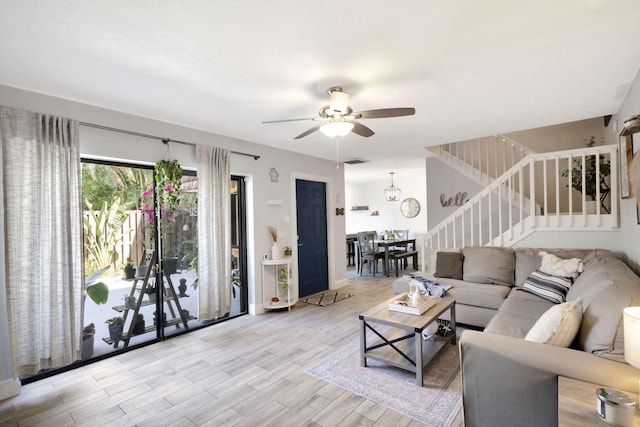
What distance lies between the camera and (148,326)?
3596 mm

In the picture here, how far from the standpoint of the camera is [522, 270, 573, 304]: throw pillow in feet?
9.99

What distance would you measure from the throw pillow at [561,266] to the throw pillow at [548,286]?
2.2 inches

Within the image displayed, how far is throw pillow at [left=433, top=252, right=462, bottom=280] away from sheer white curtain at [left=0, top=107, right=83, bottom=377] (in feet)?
13.6

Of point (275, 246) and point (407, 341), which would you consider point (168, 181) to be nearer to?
point (275, 246)

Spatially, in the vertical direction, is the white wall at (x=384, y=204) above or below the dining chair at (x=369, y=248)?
above

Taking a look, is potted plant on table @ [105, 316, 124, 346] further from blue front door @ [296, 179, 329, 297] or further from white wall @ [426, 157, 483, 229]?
white wall @ [426, 157, 483, 229]


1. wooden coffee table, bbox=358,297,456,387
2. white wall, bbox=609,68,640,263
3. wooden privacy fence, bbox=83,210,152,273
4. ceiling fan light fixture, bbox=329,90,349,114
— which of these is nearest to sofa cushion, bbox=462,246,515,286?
wooden coffee table, bbox=358,297,456,387

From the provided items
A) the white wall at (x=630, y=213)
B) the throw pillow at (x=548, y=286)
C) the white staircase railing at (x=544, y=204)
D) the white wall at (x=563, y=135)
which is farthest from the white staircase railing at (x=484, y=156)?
the throw pillow at (x=548, y=286)

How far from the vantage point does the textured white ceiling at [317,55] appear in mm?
1683

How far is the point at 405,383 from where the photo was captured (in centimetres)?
251

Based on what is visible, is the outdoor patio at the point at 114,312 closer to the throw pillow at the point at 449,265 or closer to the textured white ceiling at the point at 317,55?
the textured white ceiling at the point at 317,55

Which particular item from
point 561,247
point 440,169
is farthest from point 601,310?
point 440,169

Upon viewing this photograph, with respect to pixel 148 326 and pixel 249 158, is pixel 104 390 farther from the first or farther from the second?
pixel 249 158

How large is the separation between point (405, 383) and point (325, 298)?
2.72 metres
